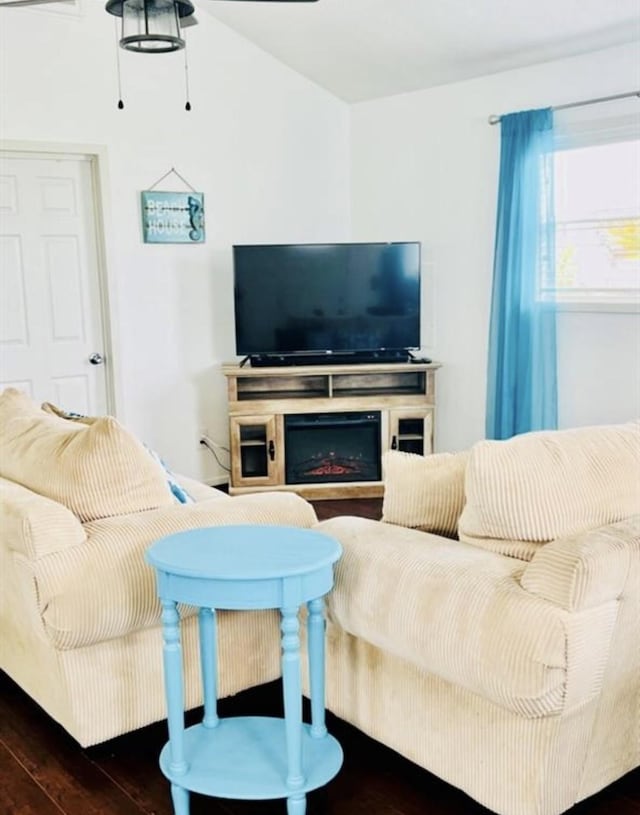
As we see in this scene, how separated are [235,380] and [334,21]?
216 centimetres

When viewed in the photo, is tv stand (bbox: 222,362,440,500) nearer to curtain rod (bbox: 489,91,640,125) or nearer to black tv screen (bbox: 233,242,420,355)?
black tv screen (bbox: 233,242,420,355)

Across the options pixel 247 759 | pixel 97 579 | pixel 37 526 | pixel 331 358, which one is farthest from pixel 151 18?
pixel 331 358

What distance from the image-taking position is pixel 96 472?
234 centimetres

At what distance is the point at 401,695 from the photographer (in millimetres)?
2135

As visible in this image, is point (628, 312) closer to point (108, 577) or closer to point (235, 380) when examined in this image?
point (235, 380)

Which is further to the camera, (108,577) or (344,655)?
(344,655)

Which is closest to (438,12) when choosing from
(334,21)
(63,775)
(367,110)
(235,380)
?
(334,21)

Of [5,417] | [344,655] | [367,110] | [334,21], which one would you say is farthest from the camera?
[367,110]

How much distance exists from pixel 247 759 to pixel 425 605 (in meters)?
0.64

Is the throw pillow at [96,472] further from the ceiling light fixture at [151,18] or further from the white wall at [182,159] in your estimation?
the white wall at [182,159]

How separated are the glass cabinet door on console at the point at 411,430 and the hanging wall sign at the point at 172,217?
1683 millimetres

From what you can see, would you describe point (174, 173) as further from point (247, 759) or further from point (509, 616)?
point (509, 616)

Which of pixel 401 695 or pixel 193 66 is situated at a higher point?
pixel 193 66

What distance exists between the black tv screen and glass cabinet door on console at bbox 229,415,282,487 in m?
0.48
